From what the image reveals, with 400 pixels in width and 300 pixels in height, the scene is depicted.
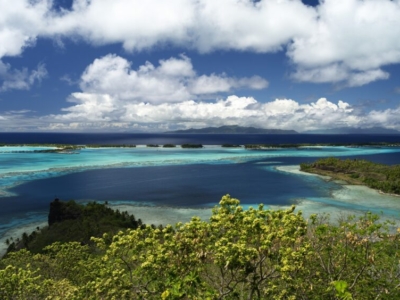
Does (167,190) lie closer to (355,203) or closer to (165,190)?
(165,190)

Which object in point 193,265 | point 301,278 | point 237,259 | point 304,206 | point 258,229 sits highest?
point 258,229

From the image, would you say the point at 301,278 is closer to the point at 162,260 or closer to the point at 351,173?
the point at 162,260

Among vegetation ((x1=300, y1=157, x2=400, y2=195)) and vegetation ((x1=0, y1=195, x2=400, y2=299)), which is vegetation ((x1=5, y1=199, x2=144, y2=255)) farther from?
vegetation ((x1=300, y1=157, x2=400, y2=195))

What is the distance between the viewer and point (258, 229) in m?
10.7

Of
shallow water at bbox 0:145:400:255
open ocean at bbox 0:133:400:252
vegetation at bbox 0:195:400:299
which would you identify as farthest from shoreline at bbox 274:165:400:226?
vegetation at bbox 0:195:400:299

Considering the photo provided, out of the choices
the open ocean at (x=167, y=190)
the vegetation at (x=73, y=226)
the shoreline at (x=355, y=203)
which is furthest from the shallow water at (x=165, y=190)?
the vegetation at (x=73, y=226)

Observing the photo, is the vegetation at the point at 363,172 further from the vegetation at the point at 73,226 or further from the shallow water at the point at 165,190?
the vegetation at the point at 73,226

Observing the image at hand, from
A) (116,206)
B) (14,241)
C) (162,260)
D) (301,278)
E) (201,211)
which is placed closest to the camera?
(162,260)

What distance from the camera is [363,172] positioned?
79.6 m

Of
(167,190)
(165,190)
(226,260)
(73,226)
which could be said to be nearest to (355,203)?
(167,190)

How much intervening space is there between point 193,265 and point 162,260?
1385mm

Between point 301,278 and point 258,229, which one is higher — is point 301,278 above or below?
below

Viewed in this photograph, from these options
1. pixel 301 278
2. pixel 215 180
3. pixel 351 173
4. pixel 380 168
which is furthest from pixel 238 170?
pixel 301 278

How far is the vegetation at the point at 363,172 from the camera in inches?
2607
